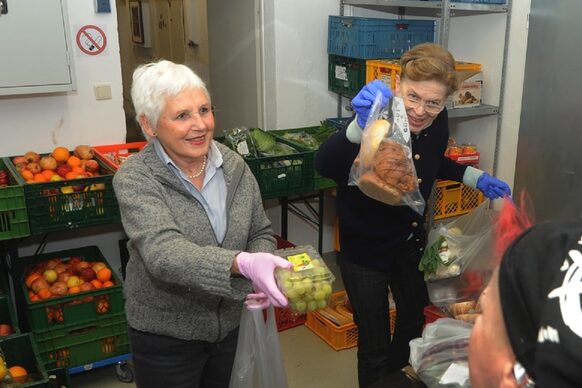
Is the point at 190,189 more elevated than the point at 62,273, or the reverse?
the point at 190,189

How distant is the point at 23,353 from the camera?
2340 millimetres

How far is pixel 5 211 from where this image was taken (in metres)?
2.37

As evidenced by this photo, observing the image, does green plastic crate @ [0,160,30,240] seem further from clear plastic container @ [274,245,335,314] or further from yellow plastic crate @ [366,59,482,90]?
yellow plastic crate @ [366,59,482,90]

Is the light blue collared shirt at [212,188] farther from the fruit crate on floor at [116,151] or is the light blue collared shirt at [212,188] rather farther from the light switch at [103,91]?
the light switch at [103,91]

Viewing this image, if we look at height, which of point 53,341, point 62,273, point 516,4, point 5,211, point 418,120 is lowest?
point 53,341

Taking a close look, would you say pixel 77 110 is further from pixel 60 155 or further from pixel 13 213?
pixel 13 213

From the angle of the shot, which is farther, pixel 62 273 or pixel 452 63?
pixel 62 273

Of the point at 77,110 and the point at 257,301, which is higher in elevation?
the point at 77,110

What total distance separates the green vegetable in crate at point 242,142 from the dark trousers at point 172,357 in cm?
133

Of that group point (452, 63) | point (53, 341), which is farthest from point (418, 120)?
point (53, 341)

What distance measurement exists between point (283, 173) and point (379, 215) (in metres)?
1.03

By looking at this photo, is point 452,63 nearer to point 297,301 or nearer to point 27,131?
point 297,301

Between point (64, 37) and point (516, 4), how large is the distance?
2.31 meters

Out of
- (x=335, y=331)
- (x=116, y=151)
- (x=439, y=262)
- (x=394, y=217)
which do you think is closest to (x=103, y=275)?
(x=116, y=151)
